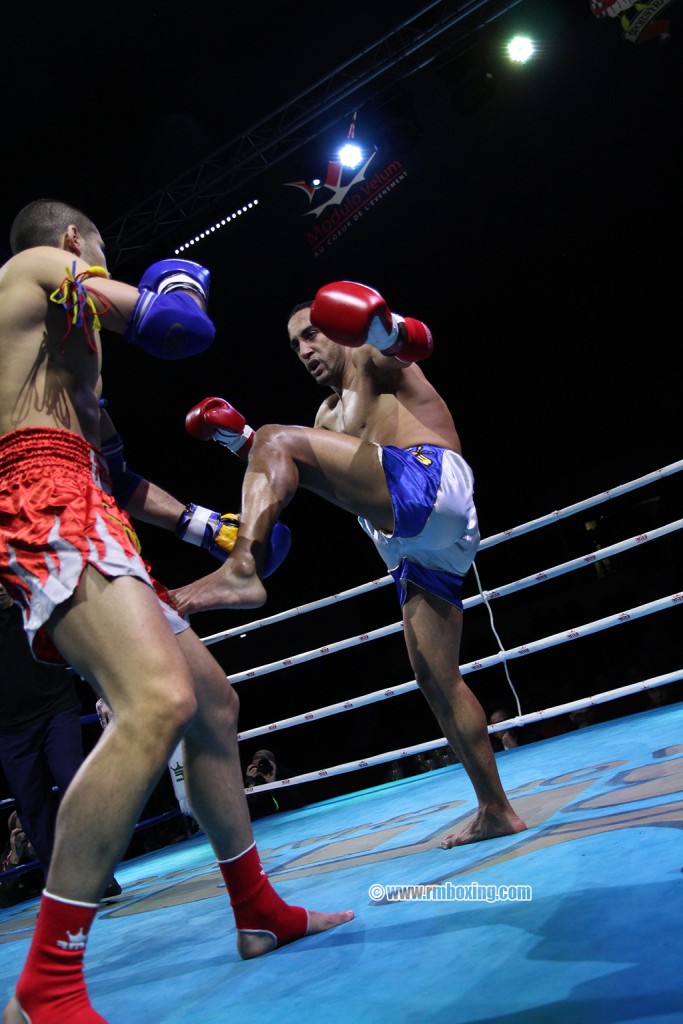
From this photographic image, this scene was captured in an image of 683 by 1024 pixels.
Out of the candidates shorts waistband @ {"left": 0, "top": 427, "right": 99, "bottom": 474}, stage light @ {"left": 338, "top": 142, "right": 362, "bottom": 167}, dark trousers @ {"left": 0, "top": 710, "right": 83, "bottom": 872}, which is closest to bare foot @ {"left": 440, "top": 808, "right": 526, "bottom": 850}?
shorts waistband @ {"left": 0, "top": 427, "right": 99, "bottom": 474}

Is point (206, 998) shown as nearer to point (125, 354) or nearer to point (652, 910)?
point (652, 910)

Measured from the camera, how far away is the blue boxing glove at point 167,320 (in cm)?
124

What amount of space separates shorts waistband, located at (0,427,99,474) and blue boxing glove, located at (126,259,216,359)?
0.64 feet

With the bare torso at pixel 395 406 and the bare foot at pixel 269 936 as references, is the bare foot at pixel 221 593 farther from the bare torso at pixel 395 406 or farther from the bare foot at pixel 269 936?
the bare torso at pixel 395 406

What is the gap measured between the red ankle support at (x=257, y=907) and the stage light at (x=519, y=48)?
6836 mm

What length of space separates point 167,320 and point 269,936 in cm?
108

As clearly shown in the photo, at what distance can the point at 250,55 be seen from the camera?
21.7 feet

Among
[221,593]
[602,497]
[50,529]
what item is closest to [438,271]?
[602,497]

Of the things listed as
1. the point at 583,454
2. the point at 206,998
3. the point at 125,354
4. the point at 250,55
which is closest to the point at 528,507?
the point at 583,454

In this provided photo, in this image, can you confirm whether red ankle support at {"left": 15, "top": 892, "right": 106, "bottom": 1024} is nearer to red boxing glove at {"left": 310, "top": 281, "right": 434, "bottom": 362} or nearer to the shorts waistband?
the shorts waistband

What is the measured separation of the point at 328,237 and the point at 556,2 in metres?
2.93

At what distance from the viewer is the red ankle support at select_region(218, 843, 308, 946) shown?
1.40 metres

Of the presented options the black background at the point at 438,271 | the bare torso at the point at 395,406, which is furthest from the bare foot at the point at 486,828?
the black background at the point at 438,271

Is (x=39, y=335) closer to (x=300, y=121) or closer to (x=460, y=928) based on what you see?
(x=460, y=928)
